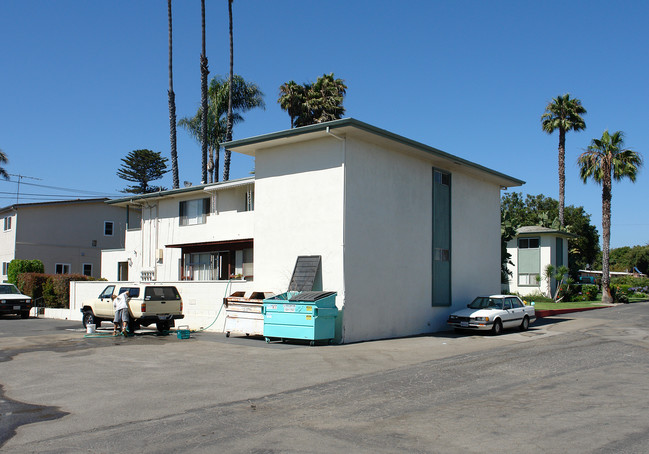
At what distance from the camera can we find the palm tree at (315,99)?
119ft

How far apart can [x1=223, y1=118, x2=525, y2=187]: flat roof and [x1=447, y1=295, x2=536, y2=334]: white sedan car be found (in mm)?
5919

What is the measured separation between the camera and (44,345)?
678 inches

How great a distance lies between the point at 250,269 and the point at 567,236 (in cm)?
2720

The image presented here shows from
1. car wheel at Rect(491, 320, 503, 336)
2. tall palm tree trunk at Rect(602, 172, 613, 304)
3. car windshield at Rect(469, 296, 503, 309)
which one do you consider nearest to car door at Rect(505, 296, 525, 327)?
car windshield at Rect(469, 296, 503, 309)

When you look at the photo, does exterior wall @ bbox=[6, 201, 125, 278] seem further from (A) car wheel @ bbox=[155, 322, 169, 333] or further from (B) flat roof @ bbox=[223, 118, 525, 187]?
(B) flat roof @ bbox=[223, 118, 525, 187]

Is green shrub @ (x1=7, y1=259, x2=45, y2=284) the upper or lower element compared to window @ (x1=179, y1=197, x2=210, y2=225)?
lower

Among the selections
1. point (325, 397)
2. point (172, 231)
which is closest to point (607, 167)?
point (172, 231)

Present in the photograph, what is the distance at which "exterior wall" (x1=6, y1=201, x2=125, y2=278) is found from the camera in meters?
40.0

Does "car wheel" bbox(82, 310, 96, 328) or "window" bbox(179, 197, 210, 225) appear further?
"window" bbox(179, 197, 210, 225)

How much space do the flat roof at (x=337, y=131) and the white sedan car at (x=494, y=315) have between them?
5919 millimetres

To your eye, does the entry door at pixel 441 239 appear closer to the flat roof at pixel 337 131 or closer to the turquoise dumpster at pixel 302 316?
the flat roof at pixel 337 131

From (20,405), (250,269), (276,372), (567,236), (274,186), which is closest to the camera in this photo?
(20,405)

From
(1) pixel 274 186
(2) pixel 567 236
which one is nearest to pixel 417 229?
(1) pixel 274 186

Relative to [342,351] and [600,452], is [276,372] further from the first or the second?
[600,452]
